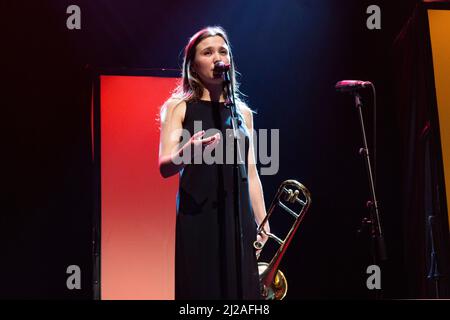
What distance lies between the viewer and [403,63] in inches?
196

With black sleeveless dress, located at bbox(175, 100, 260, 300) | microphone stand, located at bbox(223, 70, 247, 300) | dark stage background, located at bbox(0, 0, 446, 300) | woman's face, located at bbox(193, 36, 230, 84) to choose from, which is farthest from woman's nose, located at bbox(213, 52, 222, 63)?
dark stage background, located at bbox(0, 0, 446, 300)

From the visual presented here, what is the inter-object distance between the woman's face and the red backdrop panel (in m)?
1.72

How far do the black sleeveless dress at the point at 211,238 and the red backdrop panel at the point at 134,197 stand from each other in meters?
1.86

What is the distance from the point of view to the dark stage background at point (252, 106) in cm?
449

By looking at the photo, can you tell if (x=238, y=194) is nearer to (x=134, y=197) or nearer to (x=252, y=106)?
(x=134, y=197)

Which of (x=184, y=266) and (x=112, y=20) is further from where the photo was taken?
(x=112, y=20)

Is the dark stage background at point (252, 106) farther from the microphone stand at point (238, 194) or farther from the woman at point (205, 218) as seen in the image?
the microphone stand at point (238, 194)

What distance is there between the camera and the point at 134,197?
467 cm

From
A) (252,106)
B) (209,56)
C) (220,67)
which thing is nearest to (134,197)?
(252,106)

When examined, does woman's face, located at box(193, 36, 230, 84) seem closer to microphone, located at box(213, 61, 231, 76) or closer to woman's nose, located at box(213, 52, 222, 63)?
woman's nose, located at box(213, 52, 222, 63)

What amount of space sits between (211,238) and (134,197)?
1992mm

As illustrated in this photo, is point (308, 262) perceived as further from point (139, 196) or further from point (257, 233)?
point (257, 233)

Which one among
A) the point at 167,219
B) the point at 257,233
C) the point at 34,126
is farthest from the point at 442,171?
the point at 34,126

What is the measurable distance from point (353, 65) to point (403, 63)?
1.41ft
